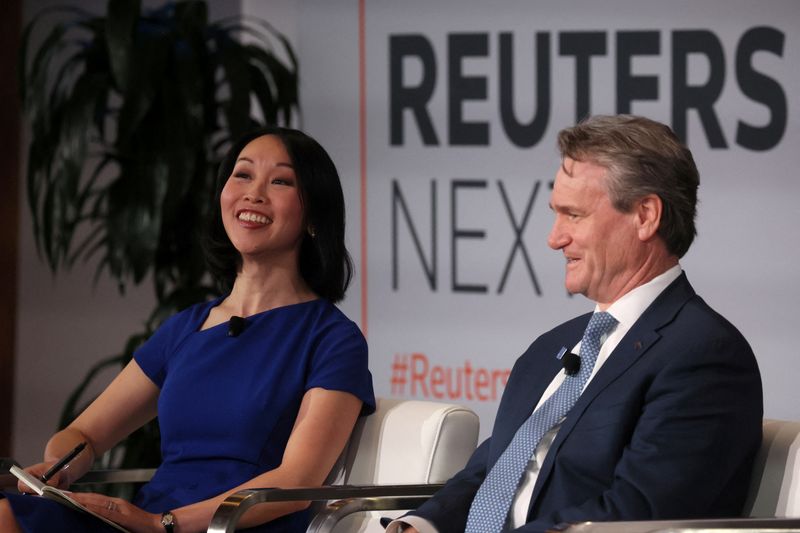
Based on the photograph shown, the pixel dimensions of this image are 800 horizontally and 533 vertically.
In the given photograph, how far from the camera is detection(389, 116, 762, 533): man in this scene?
2174 millimetres

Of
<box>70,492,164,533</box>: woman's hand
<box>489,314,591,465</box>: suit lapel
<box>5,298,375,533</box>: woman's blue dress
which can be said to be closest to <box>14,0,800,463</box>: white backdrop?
<box>5,298,375,533</box>: woman's blue dress

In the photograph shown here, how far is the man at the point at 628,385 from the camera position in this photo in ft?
7.13

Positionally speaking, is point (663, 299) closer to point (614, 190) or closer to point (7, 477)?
point (614, 190)

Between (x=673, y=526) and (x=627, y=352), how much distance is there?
0.36 metres

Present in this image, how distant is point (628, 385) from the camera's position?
2262 millimetres

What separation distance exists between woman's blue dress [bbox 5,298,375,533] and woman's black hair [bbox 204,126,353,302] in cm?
8

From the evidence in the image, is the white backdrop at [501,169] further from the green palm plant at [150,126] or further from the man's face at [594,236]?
the man's face at [594,236]

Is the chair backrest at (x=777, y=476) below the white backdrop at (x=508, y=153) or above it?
below

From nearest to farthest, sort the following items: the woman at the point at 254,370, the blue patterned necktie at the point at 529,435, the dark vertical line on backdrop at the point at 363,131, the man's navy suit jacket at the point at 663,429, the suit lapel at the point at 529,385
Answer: the man's navy suit jacket at the point at 663,429
the blue patterned necktie at the point at 529,435
the suit lapel at the point at 529,385
the woman at the point at 254,370
the dark vertical line on backdrop at the point at 363,131

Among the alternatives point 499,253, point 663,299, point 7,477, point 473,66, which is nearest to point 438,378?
point 499,253

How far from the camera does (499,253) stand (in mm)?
4422

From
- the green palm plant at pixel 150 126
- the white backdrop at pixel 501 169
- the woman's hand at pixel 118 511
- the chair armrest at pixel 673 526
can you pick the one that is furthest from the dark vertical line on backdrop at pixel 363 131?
the chair armrest at pixel 673 526

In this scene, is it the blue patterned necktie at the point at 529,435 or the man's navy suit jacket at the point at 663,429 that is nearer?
the man's navy suit jacket at the point at 663,429

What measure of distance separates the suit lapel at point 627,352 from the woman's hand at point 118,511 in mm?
831
